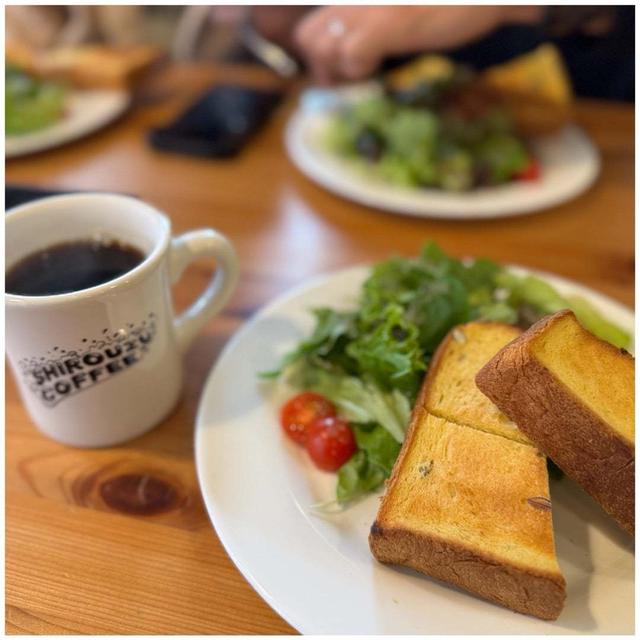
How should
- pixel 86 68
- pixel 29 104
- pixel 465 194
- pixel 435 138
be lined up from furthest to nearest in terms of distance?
pixel 86 68, pixel 29 104, pixel 435 138, pixel 465 194

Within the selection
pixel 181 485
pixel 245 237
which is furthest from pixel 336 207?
pixel 181 485

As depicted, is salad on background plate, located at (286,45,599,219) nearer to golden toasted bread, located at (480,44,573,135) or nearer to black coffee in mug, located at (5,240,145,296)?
golden toasted bread, located at (480,44,573,135)

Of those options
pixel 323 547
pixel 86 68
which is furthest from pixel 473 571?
pixel 86 68

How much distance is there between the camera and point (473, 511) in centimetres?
90

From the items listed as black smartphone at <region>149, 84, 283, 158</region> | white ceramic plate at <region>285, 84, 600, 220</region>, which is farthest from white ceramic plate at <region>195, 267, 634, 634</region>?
black smartphone at <region>149, 84, 283, 158</region>

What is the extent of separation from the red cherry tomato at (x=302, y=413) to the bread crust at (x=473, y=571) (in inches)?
10.7

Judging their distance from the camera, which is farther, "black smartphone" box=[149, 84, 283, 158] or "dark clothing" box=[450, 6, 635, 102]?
"dark clothing" box=[450, 6, 635, 102]

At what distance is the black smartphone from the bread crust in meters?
1.61

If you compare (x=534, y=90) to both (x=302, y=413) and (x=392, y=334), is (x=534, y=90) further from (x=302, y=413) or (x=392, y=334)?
(x=302, y=413)

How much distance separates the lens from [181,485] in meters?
1.09

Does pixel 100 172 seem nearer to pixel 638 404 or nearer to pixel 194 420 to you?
pixel 194 420

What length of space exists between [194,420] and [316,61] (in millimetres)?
1569

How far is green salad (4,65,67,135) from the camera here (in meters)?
2.15

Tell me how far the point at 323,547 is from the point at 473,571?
0.22 metres
